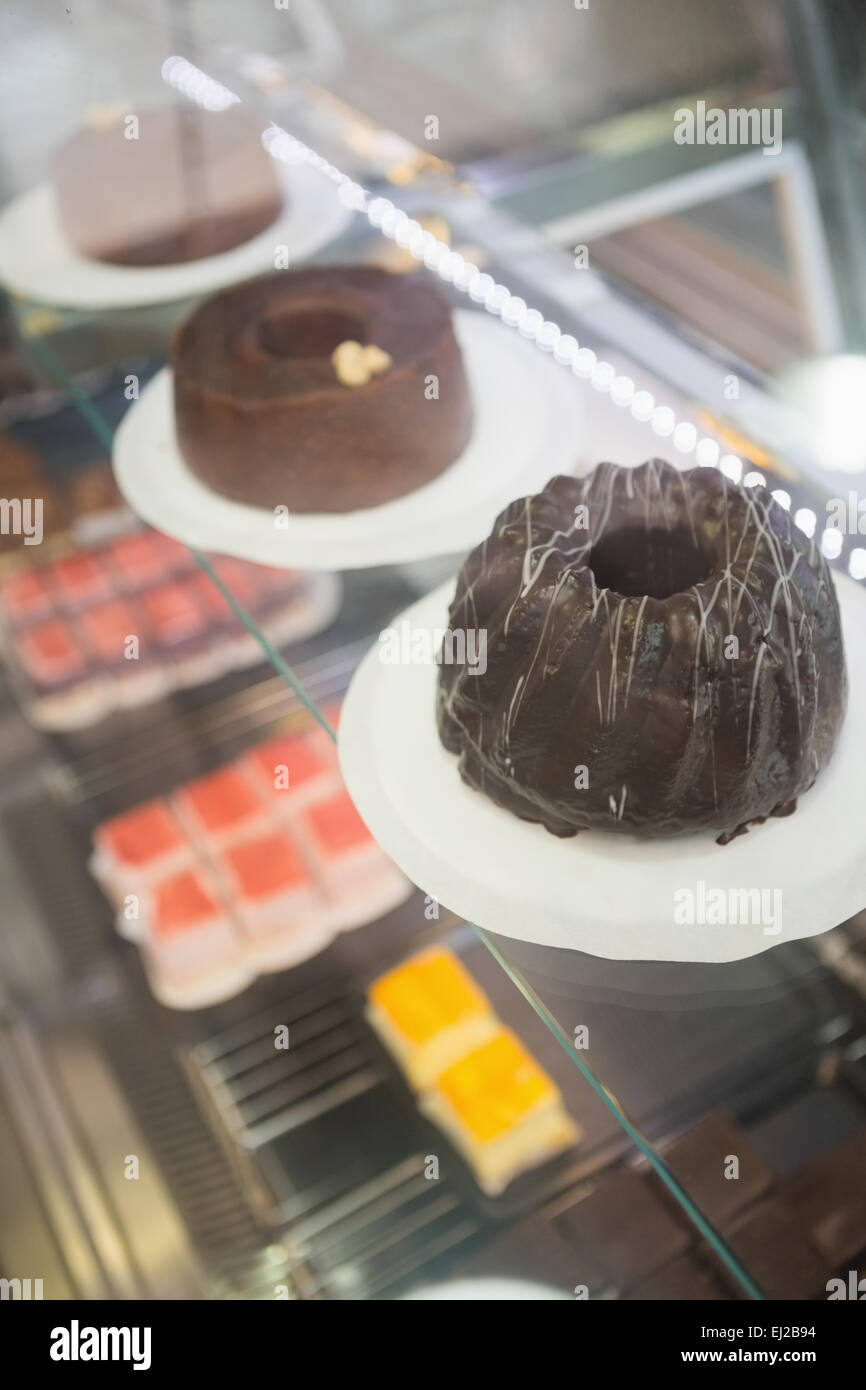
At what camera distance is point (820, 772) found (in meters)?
1.11

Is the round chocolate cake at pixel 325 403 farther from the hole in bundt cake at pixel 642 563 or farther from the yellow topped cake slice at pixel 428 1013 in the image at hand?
the yellow topped cake slice at pixel 428 1013

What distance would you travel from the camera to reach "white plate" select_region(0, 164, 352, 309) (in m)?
1.95

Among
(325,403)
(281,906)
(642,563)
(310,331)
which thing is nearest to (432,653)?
(642,563)

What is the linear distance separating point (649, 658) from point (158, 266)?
1332 millimetres

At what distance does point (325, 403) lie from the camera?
5.01 feet

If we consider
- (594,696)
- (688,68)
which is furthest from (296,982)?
(688,68)

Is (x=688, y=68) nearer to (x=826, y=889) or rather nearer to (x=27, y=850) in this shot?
(x=826, y=889)

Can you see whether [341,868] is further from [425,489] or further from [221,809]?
[425,489]

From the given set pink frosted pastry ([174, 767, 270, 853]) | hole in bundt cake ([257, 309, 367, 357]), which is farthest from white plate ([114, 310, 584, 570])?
pink frosted pastry ([174, 767, 270, 853])

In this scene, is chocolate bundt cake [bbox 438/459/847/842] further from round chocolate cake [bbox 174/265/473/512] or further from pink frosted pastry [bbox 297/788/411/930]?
pink frosted pastry [bbox 297/788/411/930]

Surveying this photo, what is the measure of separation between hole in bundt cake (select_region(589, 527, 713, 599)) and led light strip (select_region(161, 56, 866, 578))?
9 cm

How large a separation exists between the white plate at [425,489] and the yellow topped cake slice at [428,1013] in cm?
72

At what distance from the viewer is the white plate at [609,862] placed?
1031 millimetres

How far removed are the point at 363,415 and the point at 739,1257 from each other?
3.30 ft
